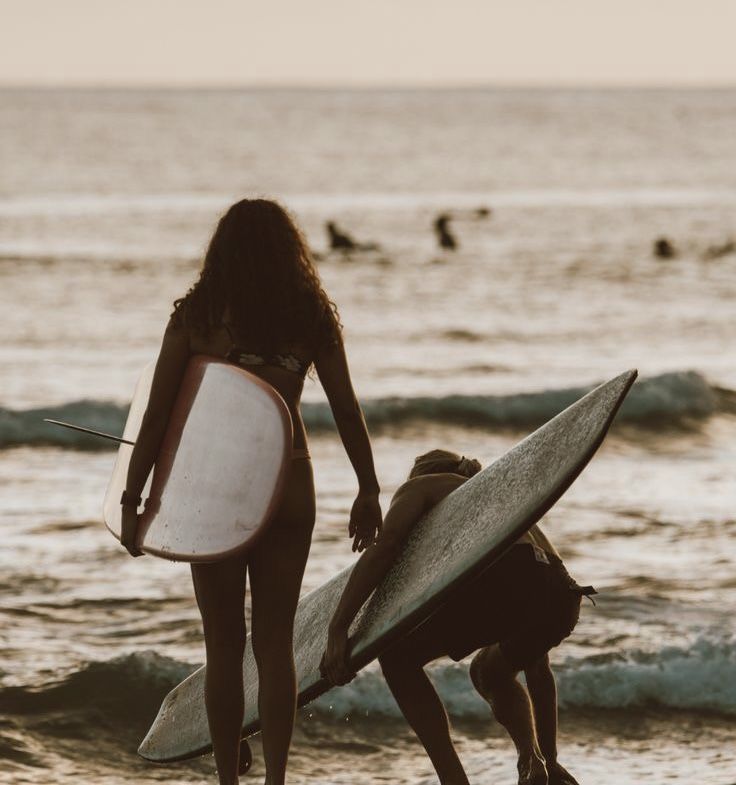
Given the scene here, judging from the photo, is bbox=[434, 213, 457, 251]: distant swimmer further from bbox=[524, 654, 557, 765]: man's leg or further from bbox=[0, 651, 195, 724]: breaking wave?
bbox=[524, 654, 557, 765]: man's leg

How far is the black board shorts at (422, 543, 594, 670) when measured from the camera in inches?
146

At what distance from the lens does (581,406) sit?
150 inches

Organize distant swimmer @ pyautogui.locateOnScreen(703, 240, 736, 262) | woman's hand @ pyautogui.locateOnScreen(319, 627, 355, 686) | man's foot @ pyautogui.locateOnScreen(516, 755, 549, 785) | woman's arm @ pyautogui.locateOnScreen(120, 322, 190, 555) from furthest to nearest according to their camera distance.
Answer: distant swimmer @ pyautogui.locateOnScreen(703, 240, 736, 262) → man's foot @ pyautogui.locateOnScreen(516, 755, 549, 785) → woman's hand @ pyautogui.locateOnScreen(319, 627, 355, 686) → woman's arm @ pyautogui.locateOnScreen(120, 322, 190, 555)

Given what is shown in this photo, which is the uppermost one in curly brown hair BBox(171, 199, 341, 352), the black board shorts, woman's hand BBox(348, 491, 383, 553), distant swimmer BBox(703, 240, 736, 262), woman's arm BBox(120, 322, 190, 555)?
curly brown hair BBox(171, 199, 341, 352)

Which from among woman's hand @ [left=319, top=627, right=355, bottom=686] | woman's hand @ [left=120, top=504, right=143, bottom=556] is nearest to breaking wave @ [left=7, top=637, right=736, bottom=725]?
woman's hand @ [left=319, top=627, right=355, bottom=686]

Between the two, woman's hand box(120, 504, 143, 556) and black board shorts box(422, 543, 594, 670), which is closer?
woman's hand box(120, 504, 143, 556)

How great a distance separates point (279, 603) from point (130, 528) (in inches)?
15.2

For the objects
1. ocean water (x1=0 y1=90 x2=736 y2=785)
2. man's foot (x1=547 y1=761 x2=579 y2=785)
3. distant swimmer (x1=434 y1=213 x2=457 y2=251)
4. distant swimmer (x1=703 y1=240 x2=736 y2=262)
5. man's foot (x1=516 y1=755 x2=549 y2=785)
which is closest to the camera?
man's foot (x1=516 y1=755 x2=549 y2=785)

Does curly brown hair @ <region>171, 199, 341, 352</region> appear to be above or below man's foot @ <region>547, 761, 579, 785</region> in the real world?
above

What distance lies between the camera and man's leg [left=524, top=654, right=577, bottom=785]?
12.9 ft

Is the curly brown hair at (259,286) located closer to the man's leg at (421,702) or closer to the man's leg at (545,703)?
the man's leg at (421,702)

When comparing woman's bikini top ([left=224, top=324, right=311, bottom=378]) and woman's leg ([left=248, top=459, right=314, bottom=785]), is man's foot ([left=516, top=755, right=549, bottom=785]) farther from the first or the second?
woman's bikini top ([left=224, top=324, right=311, bottom=378])

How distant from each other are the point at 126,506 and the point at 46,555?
14.9 feet

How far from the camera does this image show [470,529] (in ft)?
12.0
